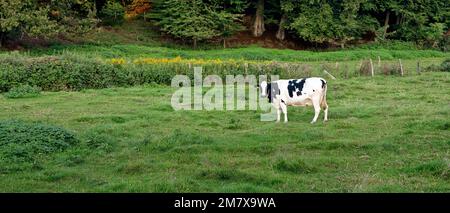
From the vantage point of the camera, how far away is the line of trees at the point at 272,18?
40875mm

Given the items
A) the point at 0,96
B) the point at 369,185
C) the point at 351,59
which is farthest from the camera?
the point at 351,59

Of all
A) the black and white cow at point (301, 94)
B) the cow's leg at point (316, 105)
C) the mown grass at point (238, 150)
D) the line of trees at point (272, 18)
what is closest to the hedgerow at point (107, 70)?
the mown grass at point (238, 150)

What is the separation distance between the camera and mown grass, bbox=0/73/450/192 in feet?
31.1

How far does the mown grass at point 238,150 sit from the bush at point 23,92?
1.09 meters

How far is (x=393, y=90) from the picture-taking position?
22.6m

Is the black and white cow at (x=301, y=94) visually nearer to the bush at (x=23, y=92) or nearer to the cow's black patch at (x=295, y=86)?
the cow's black patch at (x=295, y=86)

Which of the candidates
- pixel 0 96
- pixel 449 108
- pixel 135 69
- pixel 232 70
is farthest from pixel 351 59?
pixel 0 96

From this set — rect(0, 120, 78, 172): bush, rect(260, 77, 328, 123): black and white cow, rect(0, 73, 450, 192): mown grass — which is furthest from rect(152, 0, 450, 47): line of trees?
rect(0, 120, 78, 172): bush

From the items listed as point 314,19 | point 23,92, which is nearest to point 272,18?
point 314,19

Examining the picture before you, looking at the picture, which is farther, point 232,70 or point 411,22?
point 411,22

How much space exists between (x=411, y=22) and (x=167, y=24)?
23.3 meters

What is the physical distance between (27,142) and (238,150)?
4459 mm

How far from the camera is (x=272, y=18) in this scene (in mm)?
50719
